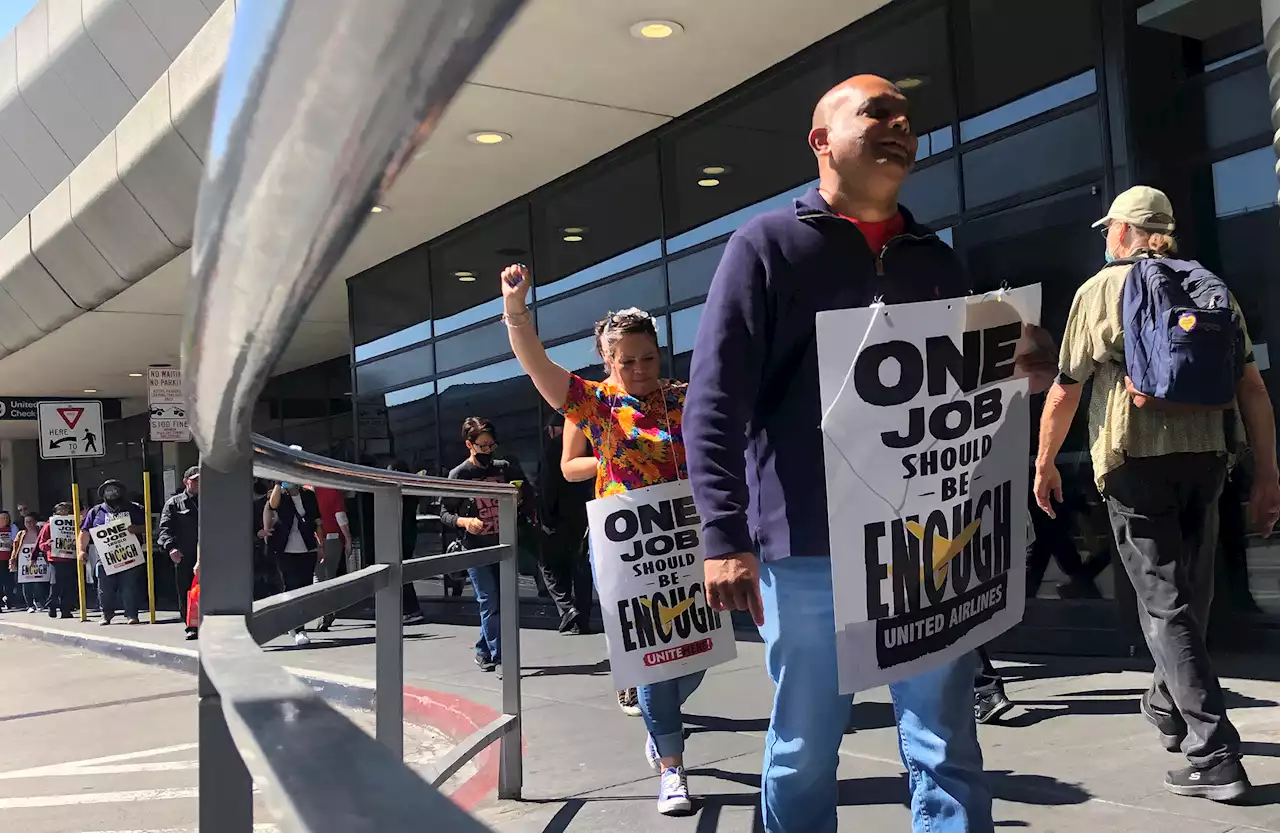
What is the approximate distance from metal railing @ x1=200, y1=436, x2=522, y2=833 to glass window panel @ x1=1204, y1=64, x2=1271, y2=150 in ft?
16.6

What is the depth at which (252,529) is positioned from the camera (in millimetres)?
1333

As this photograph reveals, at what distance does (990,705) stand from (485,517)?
11.3 ft

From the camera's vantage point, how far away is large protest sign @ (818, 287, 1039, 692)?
223 cm

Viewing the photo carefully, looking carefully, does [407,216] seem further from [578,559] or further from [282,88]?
[282,88]

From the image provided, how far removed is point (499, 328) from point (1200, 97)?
7.30 meters

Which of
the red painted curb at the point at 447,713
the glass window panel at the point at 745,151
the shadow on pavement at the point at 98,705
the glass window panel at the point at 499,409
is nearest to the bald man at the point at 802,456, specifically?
the red painted curb at the point at 447,713

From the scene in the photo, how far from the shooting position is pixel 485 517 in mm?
7008

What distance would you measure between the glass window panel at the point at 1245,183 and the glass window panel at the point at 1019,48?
94cm

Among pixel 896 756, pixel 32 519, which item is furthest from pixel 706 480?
pixel 32 519

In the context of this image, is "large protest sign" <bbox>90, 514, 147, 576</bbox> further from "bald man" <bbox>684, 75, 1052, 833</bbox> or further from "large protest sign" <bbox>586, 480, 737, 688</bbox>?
"bald man" <bbox>684, 75, 1052, 833</bbox>

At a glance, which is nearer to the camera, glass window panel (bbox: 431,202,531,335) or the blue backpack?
the blue backpack

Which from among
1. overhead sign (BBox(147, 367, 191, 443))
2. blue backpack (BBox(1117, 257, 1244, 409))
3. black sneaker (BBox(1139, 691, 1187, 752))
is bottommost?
black sneaker (BBox(1139, 691, 1187, 752))

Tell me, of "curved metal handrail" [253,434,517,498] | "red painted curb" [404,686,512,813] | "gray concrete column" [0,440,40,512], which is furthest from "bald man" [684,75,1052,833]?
"gray concrete column" [0,440,40,512]

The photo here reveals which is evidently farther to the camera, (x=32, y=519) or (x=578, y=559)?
(x=32, y=519)
